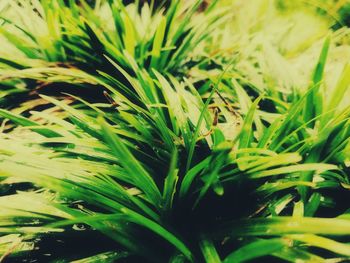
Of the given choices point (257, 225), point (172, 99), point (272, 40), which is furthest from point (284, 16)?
point (257, 225)

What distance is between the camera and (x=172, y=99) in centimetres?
102

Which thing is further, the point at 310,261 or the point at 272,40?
the point at 272,40

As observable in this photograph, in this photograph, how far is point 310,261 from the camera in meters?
0.71

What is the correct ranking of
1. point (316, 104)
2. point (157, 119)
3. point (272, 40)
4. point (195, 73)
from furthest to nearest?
point (272, 40) → point (195, 73) → point (316, 104) → point (157, 119)

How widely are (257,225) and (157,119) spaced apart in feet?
1.15

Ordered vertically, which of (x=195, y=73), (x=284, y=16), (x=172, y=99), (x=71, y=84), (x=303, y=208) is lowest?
(x=303, y=208)

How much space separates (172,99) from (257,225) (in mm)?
429

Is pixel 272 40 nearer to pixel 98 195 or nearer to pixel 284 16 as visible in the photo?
pixel 284 16

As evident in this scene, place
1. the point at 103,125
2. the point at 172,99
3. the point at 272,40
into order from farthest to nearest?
the point at 272,40 < the point at 172,99 < the point at 103,125

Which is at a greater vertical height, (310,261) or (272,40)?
(272,40)

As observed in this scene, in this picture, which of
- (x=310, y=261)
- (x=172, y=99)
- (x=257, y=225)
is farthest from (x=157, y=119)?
(x=310, y=261)

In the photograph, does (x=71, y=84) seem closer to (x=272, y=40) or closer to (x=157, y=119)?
(x=157, y=119)

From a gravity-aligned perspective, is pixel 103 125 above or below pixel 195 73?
below

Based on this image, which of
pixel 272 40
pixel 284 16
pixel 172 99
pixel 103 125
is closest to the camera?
pixel 103 125
